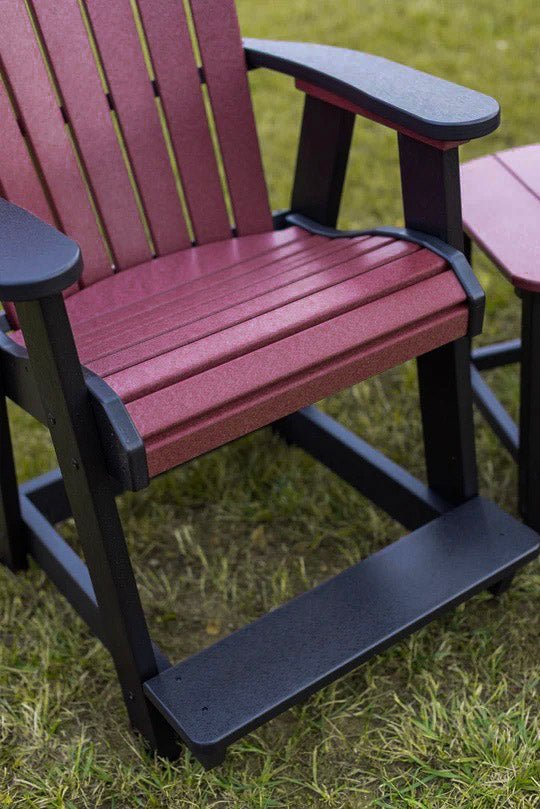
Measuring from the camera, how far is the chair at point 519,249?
1.94 meters

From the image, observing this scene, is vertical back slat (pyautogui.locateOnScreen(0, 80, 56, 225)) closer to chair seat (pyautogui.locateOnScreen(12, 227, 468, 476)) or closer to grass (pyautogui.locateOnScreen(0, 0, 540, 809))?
chair seat (pyautogui.locateOnScreen(12, 227, 468, 476))

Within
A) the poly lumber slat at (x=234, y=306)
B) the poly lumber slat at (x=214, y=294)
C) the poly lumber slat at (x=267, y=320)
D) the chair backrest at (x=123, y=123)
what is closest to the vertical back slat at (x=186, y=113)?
the chair backrest at (x=123, y=123)

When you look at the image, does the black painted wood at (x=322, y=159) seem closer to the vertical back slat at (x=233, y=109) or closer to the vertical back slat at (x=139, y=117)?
the vertical back slat at (x=233, y=109)

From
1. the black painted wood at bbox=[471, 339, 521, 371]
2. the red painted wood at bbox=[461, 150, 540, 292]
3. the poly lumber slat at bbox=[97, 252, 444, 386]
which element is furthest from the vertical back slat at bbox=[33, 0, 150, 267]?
the black painted wood at bbox=[471, 339, 521, 371]

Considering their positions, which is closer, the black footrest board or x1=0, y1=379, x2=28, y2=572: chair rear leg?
the black footrest board

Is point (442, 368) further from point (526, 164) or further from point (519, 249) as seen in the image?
point (526, 164)

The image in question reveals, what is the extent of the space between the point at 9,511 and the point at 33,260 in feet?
2.87

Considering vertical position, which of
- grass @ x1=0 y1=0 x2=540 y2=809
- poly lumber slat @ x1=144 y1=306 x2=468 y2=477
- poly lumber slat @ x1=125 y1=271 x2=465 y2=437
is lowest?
grass @ x1=0 y1=0 x2=540 y2=809

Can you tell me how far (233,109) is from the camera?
2.15m

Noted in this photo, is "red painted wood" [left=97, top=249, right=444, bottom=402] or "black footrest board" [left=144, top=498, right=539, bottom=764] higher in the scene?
"red painted wood" [left=97, top=249, right=444, bottom=402]

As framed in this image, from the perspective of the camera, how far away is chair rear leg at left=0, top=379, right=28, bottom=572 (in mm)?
2029

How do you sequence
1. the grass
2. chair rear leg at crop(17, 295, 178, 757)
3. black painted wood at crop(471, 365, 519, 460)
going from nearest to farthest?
chair rear leg at crop(17, 295, 178, 757), the grass, black painted wood at crop(471, 365, 519, 460)

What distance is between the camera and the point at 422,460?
8.21 feet

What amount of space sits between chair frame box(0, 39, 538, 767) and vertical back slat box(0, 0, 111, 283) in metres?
0.37
